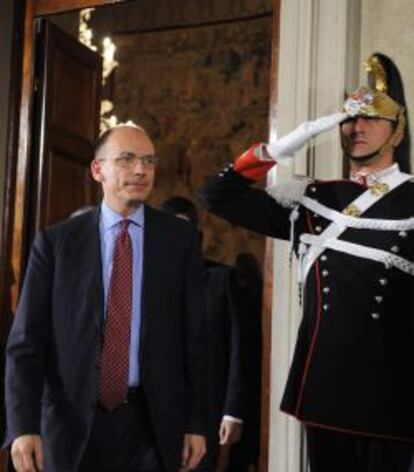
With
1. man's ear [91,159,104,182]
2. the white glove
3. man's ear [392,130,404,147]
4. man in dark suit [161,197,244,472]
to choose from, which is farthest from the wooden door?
man's ear [392,130,404,147]

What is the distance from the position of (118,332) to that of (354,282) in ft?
2.27

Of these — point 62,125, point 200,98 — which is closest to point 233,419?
point 62,125

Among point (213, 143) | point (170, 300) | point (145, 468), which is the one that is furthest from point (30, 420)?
point (213, 143)

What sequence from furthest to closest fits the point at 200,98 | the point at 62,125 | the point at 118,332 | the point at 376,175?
1. the point at 200,98
2. the point at 62,125
3. the point at 376,175
4. the point at 118,332

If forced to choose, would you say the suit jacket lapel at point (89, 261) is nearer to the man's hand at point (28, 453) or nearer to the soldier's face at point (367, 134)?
the man's hand at point (28, 453)

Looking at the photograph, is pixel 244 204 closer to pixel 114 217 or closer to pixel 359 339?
pixel 114 217

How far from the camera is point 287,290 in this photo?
3.30 metres

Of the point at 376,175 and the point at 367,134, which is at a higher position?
the point at 367,134

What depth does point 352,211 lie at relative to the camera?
263 cm

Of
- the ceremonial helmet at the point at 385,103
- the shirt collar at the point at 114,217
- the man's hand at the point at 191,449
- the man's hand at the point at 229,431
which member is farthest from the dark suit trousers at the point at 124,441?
the man's hand at the point at 229,431

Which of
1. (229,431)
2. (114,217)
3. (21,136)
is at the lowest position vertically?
(229,431)

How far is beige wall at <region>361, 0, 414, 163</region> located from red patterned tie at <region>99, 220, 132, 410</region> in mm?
1151

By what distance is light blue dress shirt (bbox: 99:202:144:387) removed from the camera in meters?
2.53

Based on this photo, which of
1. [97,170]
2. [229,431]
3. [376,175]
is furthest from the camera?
[229,431]
